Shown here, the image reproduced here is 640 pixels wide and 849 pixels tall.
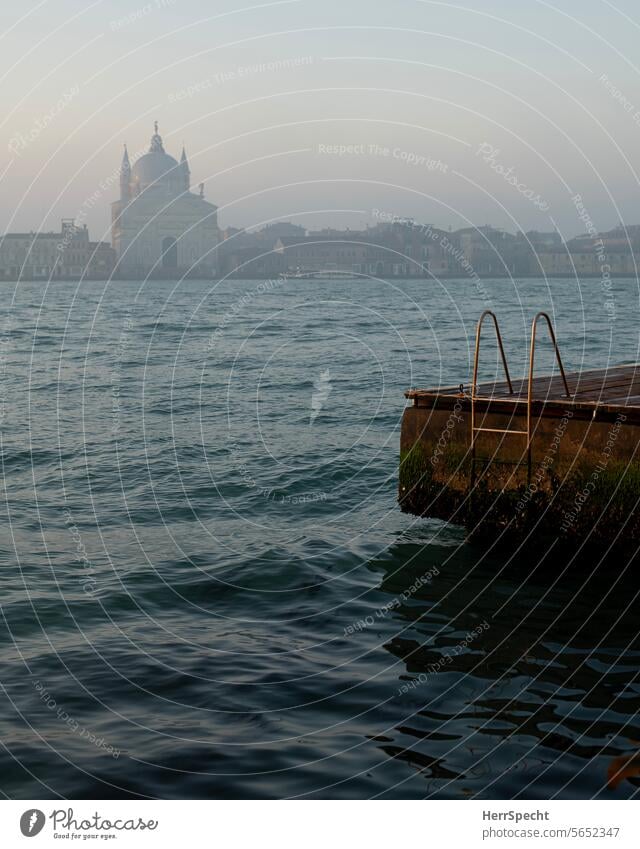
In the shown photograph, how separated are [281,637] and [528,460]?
10.4ft

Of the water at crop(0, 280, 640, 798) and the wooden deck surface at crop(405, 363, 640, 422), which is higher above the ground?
the wooden deck surface at crop(405, 363, 640, 422)

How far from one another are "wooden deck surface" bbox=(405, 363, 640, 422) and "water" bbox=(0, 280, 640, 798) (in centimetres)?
167

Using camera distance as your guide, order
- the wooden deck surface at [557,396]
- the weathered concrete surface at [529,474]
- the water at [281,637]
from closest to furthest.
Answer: the water at [281,637], the weathered concrete surface at [529,474], the wooden deck surface at [557,396]

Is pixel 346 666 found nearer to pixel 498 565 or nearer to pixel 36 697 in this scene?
pixel 36 697

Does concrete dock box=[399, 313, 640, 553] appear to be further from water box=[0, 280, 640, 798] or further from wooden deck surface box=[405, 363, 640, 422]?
water box=[0, 280, 640, 798]

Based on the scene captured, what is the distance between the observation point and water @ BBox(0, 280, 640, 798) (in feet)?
23.9

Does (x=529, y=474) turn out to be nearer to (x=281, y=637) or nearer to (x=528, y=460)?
(x=528, y=460)

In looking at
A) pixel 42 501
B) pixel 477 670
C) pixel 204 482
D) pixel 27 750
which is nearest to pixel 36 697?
pixel 27 750

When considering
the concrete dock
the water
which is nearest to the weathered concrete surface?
the concrete dock

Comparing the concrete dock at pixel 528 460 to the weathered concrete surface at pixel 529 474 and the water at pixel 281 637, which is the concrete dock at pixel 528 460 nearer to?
the weathered concrete surface at pixel 529 474

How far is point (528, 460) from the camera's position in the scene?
1116 cm

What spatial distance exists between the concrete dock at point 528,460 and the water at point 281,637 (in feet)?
1.84

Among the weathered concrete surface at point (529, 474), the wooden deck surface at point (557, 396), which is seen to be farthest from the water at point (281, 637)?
the wooden deck surface at point (557, 396)

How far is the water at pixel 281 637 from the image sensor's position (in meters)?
7.27
